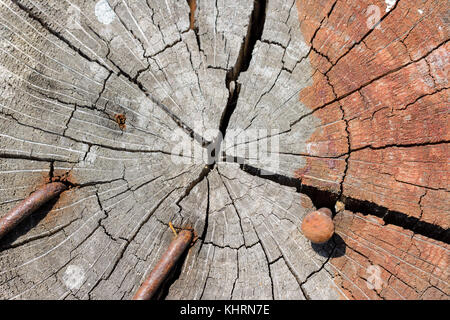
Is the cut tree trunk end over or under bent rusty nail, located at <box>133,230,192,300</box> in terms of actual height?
over

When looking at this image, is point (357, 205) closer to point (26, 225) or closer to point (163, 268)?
point (163, 268)

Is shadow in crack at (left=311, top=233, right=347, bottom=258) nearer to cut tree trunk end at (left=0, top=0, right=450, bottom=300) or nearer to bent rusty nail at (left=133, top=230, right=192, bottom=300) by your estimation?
cut tree trunk end at (left=0, top=0, right=450, bottom=300)

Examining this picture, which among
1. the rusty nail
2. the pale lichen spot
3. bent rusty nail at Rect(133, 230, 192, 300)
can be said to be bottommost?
the pale lichen spot

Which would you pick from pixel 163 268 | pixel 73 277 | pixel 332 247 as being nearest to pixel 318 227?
pixel 332 247

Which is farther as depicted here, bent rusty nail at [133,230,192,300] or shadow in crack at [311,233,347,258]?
shadow in crack at [311,233,347,258]

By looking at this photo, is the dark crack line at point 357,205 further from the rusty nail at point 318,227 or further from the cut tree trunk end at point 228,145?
the rusty nail at point 318,227

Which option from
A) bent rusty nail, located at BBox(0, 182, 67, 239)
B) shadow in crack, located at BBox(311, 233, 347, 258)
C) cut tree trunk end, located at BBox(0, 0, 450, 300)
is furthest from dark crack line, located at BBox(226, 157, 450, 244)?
bent rusty nail, located at BBox(0, 182, 67, 239)

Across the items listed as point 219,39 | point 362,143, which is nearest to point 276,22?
point 219,39
